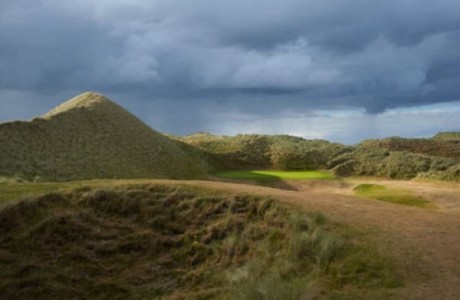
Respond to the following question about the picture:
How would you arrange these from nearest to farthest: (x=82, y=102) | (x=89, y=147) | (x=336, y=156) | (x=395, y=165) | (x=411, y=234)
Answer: (x=411, y=234) < (x=89, y=147) < (x=395, y=165) < (x=82, y=102) < (x=336, y=156)

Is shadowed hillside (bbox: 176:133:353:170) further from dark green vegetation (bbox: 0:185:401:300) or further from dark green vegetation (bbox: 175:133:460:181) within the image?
dark green vegetation (bbox: 0:185:401:300)

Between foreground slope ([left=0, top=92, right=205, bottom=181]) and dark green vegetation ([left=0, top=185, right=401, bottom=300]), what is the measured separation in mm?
13091

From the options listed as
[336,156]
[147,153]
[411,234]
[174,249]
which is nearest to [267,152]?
[336,156]

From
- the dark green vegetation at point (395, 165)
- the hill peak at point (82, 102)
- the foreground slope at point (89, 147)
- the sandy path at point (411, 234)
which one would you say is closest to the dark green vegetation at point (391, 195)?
the dark green vegetation at point (395, 165)

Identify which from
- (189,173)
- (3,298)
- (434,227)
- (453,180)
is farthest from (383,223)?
(189,173)

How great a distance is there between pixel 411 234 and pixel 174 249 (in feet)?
17.8

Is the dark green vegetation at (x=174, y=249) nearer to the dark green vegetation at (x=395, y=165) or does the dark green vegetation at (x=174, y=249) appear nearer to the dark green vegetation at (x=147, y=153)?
the dark green vegetation at (x=147, y=153)

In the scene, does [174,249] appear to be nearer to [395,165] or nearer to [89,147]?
[89,147]

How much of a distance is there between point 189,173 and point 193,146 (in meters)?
8.70

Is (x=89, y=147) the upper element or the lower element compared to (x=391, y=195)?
upper

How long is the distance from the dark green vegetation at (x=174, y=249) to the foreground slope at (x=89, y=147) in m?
13.1

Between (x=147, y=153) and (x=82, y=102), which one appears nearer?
(x=147, y=153)

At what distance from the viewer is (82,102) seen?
1574 inches

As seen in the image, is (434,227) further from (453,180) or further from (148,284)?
(453,180)
